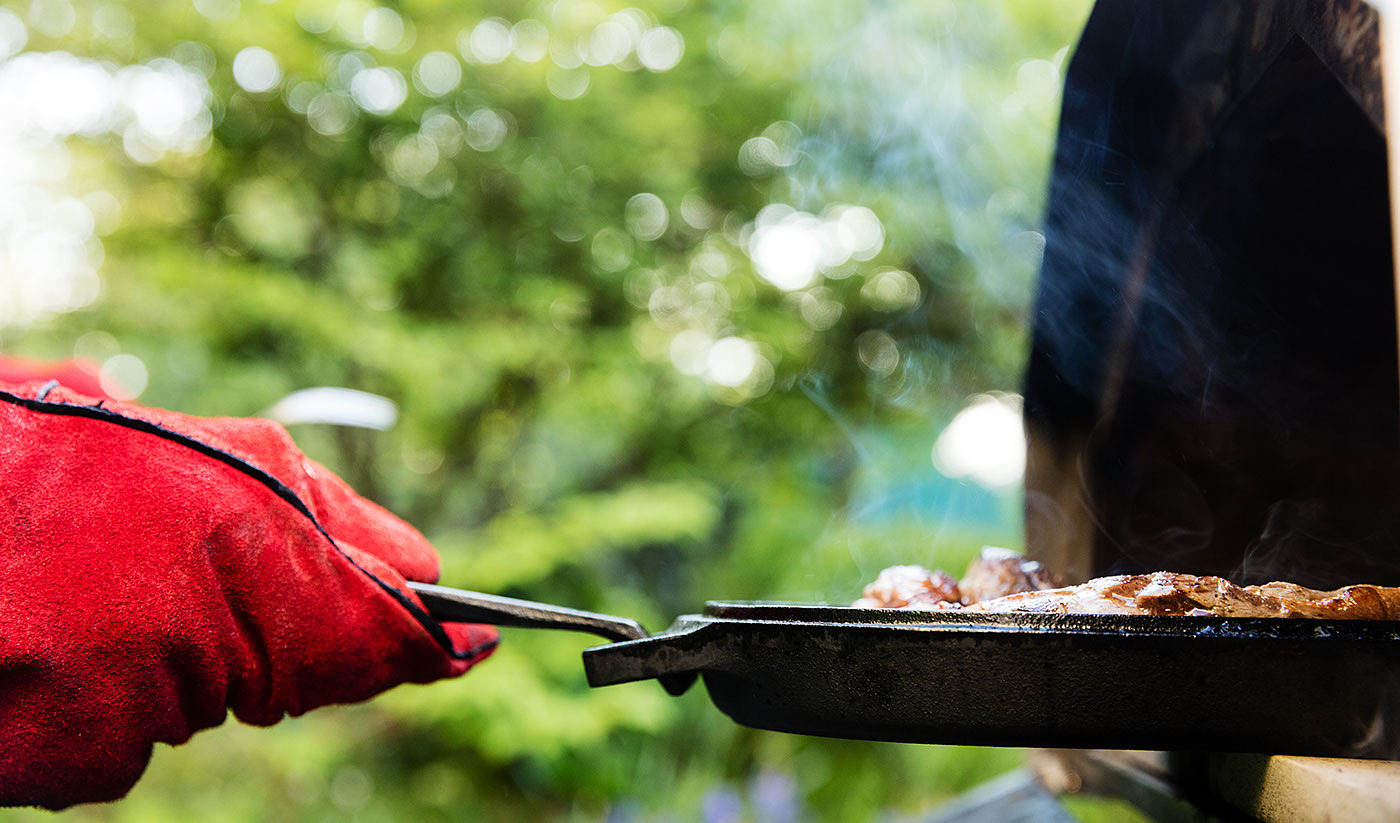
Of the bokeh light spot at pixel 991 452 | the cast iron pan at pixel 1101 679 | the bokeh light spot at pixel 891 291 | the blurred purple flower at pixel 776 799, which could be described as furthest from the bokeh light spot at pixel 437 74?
the cast iron pan at pixel 1101 679

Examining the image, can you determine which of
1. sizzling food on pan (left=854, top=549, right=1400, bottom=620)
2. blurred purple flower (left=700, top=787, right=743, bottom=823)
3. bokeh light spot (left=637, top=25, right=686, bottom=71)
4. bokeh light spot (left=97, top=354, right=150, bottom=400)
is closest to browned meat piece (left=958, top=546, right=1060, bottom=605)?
sizzling food on pan (left=854, top=549, right=1400, bottom=620)

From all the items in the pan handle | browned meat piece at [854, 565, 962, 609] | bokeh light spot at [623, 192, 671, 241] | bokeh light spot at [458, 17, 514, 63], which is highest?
bokeh light spot at [458, 17, 514, 63]

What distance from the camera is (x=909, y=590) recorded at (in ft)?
3.43

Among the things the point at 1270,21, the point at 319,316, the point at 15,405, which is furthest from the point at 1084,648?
the point at 319,316

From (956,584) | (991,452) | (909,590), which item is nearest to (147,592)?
(909,590)

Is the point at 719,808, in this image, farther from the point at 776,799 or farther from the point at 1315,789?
the point at 1315,789

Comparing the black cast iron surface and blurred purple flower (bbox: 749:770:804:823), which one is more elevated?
the black cast iron surface

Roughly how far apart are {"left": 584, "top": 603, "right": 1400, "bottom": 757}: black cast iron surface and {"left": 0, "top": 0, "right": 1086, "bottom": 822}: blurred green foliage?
2.75 meters

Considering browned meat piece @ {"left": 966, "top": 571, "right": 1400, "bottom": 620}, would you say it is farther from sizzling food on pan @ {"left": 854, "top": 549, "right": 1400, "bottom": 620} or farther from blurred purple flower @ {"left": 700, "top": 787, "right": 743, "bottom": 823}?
blurred purple flower @ {"left": 700, "top": 787, "right": 743, "bottom": 823}

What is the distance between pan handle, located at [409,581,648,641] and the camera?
1.02 m

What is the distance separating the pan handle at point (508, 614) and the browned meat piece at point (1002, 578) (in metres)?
0.47

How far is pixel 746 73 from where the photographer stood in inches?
164

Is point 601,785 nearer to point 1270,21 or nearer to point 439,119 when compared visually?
point 439,119

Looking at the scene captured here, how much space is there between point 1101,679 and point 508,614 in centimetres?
64
